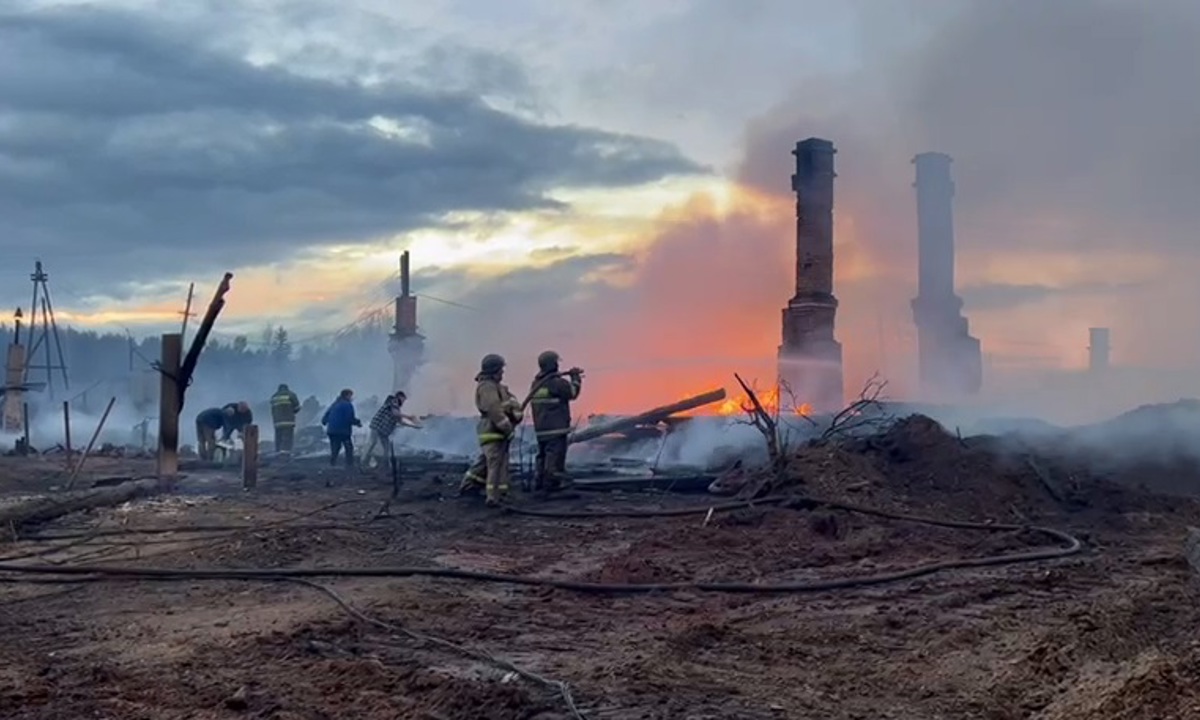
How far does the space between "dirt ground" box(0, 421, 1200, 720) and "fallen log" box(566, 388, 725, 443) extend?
21.3 ft

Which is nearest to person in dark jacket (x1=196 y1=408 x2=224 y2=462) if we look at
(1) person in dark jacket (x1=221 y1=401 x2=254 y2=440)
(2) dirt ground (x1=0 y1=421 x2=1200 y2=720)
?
(1) person in dark jacket (x1=221 y1=401 x2=254 y2=440)

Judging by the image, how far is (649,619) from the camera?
756 cm

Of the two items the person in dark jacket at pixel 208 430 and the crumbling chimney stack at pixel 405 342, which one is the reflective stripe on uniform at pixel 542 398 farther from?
the crumbling chimney stack at pixel 405 342

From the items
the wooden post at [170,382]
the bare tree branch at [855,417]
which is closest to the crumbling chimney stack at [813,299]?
the bare tree branch at [855,417]

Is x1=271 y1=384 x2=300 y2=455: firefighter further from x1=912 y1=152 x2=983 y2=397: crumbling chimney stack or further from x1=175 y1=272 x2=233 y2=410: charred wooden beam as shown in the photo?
x1=912 y1=152 x2=983 y2=397: crumbling chimney stack

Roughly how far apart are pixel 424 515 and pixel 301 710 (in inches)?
329

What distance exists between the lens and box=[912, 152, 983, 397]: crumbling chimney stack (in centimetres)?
2892

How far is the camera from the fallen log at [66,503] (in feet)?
40.2

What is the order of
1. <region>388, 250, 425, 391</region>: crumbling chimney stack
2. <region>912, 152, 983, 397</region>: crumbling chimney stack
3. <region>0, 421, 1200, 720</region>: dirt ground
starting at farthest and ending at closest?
<region>388, 250, 425, 391</region>: crumbling chimney stack, <region>912, 152, 983, 397</region>: crumbling chimney stack, <region>0, 421, 1200, 720</region>: dirt ground

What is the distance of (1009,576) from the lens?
29.7 feet

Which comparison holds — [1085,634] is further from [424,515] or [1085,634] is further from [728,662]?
[424,515]

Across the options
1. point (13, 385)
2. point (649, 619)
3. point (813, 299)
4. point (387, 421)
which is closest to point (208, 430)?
point (387, 421)

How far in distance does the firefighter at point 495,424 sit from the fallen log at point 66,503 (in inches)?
199

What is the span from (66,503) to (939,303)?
22.6 metres
